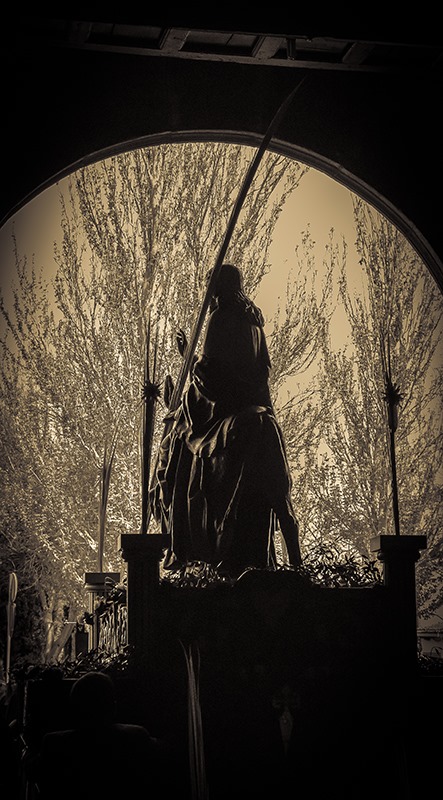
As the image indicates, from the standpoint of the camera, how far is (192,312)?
41.6ft

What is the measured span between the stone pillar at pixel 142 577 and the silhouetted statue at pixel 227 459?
2.53ft

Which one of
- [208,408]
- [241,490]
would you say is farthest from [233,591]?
[208,408]

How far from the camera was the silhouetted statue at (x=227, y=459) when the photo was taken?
279 inches

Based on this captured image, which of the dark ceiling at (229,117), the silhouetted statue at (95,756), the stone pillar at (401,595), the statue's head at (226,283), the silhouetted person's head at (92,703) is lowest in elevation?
the silhouetted statue at (95,756)

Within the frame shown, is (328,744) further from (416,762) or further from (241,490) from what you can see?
(241,490)

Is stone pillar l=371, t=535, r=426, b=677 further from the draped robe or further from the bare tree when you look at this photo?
the bare tree

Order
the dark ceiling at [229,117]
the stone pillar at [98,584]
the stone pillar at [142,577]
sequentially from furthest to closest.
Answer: the stone pillar at [98,584], the dark ceiling at [229,117], the stone pillar at [142,577]

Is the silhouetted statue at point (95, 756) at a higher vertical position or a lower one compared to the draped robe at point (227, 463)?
lower

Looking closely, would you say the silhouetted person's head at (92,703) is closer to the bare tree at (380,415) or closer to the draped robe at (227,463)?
the draped robe at (227,463)

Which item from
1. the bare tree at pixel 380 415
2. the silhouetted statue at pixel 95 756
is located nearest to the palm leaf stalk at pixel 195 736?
the silhouetted statue at pixel 95 756

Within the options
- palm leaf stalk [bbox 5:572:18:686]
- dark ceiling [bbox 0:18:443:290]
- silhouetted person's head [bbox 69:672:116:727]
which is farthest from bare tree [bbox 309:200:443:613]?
silhouetted person's head [bbox 69:672:116:727]

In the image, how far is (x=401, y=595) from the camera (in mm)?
6551

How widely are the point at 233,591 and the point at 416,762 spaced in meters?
1.42

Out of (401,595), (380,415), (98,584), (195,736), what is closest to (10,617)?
(98,584)
